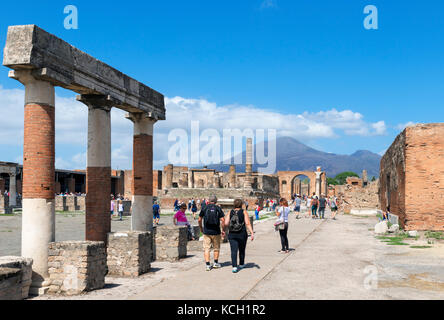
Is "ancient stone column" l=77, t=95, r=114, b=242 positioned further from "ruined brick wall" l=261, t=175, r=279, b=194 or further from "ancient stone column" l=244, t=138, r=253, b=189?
"ruined brick wall" l=261, t=175, r=279, b=194

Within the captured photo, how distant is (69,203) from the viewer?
38844 mm

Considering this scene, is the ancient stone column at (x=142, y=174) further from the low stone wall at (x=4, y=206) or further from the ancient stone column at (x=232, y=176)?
the ancient stone column at (x=232, y=176)

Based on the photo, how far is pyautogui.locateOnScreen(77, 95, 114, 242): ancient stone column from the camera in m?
9.26

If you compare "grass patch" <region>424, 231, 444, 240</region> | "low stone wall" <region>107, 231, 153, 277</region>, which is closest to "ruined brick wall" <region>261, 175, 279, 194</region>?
"grass patch" <region>424, 231, 444, 240</region>

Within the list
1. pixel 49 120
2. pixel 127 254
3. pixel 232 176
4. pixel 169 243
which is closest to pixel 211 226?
pixel 127 254

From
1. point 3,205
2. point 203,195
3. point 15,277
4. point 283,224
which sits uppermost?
point 283,224

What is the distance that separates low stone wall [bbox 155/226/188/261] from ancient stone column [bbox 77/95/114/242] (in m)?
1.32

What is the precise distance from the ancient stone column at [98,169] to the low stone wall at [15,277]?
247 cm

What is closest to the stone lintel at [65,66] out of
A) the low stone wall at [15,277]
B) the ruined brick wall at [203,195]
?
the low stone wall at [15,277]

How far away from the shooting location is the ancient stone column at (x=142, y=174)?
11266mm

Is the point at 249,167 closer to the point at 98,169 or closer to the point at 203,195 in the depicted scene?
the point at 203,195

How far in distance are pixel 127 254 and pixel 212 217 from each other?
70.0 inches
